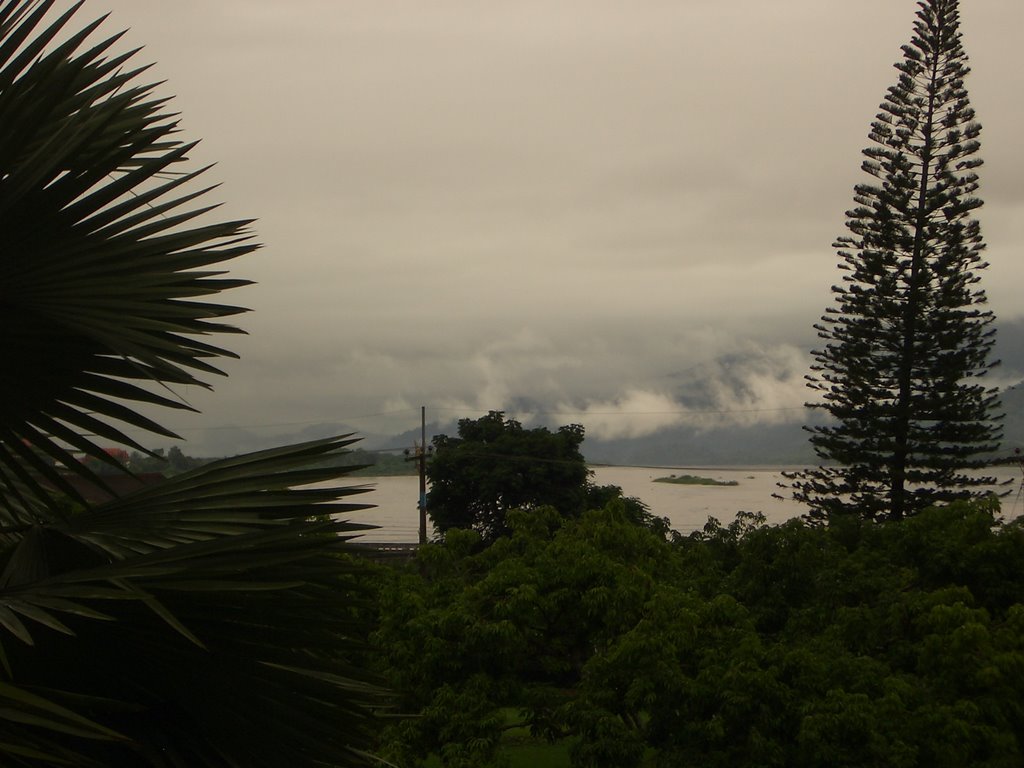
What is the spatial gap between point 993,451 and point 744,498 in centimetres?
754

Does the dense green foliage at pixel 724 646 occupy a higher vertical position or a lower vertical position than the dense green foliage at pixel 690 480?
lower

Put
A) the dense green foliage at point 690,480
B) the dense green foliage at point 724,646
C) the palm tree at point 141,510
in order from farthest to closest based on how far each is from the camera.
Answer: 1. the dense green foliage at point 690,480
2. the dense green foliage at point 724,646
3. the palm tree at point 141,510

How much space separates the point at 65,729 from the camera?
107 inches

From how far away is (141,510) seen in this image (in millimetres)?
3805

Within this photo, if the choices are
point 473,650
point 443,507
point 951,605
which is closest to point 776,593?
point 951,605

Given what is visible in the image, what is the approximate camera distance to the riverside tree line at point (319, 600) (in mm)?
3361

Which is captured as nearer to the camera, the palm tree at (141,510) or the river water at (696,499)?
the palm tree at (141,510)

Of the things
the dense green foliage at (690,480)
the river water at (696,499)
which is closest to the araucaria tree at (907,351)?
the river water at (696,499)

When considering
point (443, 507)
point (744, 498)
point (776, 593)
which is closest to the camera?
point (776, 593)

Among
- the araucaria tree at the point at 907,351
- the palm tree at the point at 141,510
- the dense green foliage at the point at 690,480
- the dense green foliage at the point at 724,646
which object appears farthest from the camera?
the dense green foliage at the point at 690,480

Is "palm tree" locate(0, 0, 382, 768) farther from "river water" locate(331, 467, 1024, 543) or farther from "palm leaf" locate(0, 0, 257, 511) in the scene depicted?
"river water" locate(331, 467, 1024, 543)

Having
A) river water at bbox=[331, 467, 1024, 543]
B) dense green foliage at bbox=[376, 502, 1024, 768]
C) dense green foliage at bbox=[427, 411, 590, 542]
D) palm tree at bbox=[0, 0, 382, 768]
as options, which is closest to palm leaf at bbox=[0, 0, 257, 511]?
palm tree at bbox=[0, 0, 382, 768]

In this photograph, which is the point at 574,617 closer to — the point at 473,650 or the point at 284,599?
the point at 473,650

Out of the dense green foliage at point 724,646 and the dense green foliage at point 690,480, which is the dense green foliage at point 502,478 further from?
the dense green foliage at point 724,646
